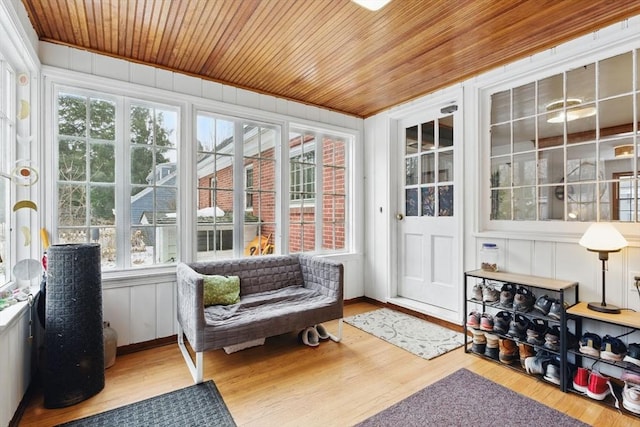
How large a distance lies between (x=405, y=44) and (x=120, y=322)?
129 inches

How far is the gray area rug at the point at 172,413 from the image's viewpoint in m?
1.84

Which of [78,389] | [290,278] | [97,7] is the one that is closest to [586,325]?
[290,278]

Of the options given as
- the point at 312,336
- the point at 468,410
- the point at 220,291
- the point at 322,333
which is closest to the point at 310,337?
the point at 312,336

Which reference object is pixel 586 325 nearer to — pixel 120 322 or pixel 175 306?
pixel 175 306

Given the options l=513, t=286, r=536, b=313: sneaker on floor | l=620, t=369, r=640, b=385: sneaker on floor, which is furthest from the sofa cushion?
l=620, t=369, r=640, b=385: sneaker on floor

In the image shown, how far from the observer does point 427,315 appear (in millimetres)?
3494

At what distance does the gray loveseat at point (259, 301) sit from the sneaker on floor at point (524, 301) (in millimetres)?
1398

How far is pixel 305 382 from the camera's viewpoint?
230 cm

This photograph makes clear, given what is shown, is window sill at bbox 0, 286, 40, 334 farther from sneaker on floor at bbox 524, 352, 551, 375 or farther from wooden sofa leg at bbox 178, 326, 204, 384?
sneaker on floor at bbox 524, 352, 551, 375

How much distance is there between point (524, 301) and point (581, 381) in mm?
573

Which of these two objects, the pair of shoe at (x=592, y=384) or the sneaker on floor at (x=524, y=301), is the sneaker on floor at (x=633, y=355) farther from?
the sneaker on floor at (x=524, y=301)

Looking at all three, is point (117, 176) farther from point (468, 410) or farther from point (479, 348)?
point (479, 348)

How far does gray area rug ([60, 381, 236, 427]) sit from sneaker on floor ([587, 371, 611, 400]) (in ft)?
7.31

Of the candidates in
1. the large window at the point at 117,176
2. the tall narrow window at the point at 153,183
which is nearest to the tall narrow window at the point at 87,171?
the large window at the point at 117,176
